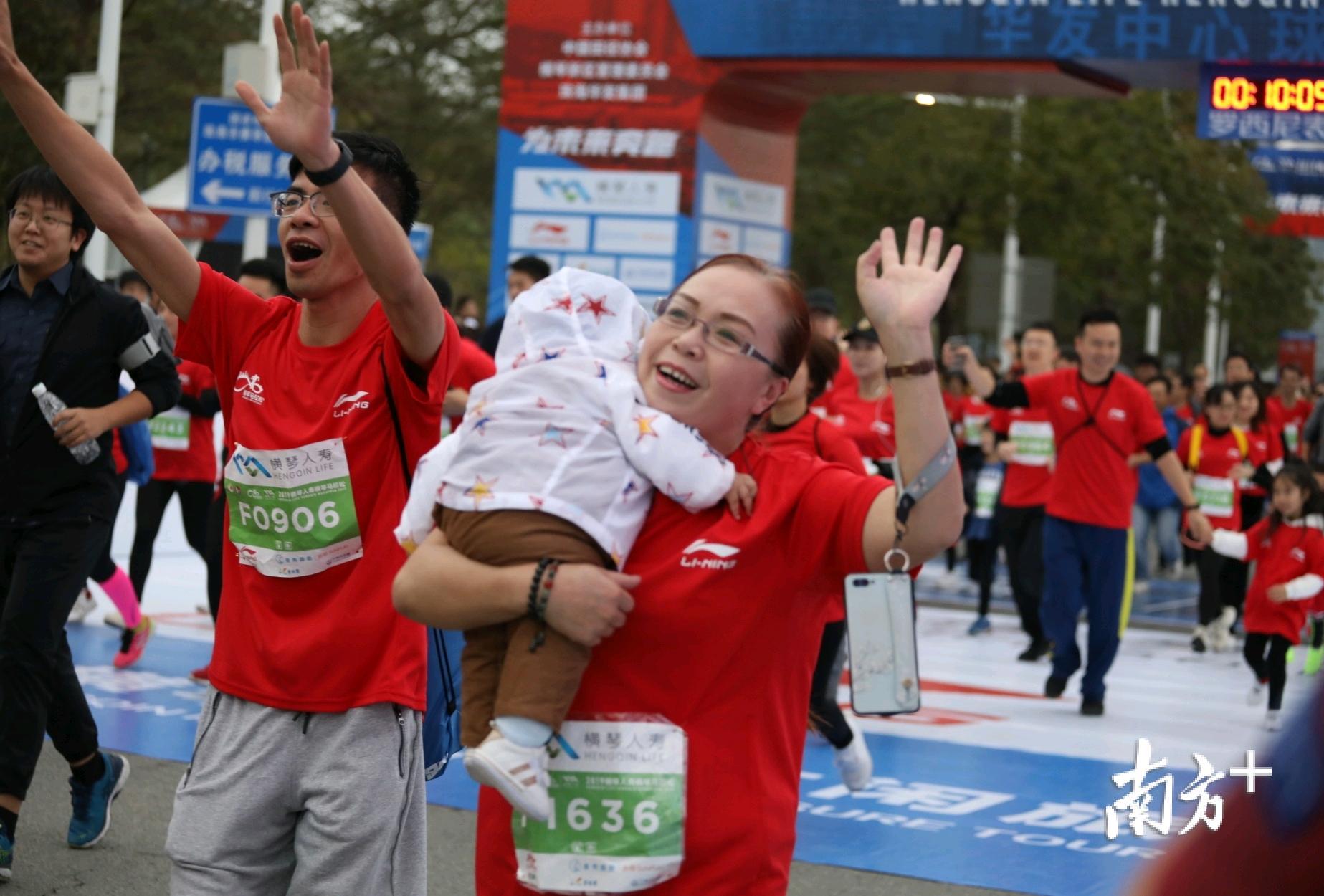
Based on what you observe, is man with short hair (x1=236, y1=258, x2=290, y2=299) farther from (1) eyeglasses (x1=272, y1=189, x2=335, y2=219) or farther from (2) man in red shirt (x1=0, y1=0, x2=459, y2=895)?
(1) eyeglasses (x1=272, y1=189, x2=335, y2=219)

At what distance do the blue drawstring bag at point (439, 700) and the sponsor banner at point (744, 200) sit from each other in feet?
40.4

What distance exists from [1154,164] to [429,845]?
1003 inches

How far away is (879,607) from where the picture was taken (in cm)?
246

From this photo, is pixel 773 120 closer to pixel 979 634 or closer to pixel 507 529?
pixel 979 634

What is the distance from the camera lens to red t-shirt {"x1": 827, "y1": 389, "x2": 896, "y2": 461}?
368 inches

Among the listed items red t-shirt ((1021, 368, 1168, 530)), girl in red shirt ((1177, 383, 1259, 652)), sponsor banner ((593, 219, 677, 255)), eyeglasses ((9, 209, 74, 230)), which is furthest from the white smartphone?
sponsor banner ((593, 219, 677, 255))

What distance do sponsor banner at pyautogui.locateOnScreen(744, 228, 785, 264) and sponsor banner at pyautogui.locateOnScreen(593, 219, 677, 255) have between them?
0.92m

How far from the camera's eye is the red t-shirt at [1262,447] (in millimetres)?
15234

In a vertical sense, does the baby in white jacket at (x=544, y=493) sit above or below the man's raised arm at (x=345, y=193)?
below

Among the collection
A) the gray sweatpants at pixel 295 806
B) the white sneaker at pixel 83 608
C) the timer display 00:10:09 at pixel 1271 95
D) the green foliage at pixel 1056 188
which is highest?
the green foliage at pixel 1056 188

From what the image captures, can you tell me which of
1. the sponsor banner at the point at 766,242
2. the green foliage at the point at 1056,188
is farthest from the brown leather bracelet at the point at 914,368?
the green foliage at the point at 1056,188

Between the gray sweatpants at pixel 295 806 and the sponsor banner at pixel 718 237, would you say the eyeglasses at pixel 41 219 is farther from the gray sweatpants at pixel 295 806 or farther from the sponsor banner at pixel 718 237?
the sponsor banner at pixel 718 237

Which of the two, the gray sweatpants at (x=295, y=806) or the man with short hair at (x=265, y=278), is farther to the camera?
the man with short hair at (x=265, y=278)

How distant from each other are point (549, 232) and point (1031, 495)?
5655 mm
